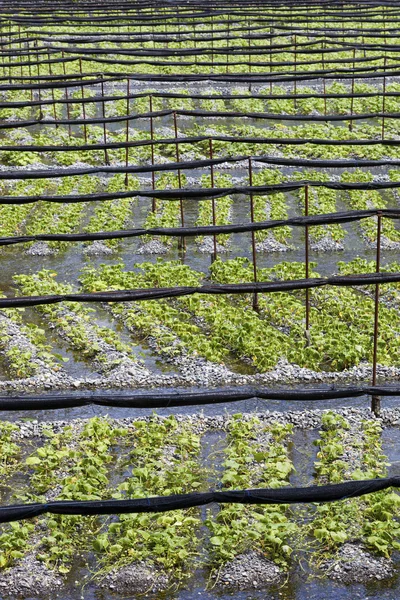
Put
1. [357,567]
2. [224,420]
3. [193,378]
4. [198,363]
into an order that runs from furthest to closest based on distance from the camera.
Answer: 1. [198,363]
2. [193,378]
3. [224,420]
4. [357,567]

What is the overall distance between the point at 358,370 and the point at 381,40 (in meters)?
18.1

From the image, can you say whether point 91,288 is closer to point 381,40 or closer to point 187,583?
point 187,583

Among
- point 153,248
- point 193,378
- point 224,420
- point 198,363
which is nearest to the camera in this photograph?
point 224,420

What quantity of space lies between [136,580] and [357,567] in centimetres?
165

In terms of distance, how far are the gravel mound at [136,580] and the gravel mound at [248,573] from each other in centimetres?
44

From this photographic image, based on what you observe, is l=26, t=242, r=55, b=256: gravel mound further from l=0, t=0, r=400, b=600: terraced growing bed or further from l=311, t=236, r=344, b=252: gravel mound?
l=311, t=236, r=344, b=252: gravel mound

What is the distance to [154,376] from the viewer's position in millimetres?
10453

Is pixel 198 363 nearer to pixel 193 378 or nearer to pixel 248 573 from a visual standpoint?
pixel 193 378

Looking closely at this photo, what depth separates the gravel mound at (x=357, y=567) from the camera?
747 cm

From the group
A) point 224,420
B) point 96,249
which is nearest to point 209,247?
point 96,249

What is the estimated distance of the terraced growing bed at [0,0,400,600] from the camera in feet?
24.9

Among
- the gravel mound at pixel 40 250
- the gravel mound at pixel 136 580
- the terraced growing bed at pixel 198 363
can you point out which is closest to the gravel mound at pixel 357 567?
the terraced growing bed at pixel 198 363

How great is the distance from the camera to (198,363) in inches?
420

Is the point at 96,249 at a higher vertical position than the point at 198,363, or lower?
higher
